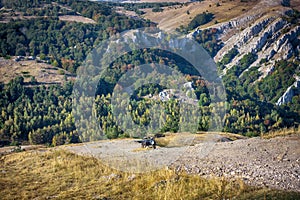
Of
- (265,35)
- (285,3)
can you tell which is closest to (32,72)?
(265,35)

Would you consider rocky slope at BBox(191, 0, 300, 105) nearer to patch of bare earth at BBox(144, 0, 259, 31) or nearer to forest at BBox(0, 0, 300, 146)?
forest at BBox(0, 0, 300, 146)

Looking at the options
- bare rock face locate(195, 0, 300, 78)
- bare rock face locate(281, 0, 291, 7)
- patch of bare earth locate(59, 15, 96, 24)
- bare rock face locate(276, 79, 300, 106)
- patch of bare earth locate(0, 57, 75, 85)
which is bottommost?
bare rock face locate(276, 79, 300, 106)

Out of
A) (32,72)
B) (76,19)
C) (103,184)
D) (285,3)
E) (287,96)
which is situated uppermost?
(285,3)

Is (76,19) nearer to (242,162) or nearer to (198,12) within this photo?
(198,12)

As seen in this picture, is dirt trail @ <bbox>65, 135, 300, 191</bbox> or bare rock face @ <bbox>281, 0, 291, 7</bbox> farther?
bare rock face @ <bbox>281, 0, 291, 7</bbox>

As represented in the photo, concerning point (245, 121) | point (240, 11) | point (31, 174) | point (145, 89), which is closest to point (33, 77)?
point (145, 89)

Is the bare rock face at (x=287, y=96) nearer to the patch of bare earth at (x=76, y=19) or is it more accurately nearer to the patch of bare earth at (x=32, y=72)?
the patch of bare earth at (x=32, y=72)

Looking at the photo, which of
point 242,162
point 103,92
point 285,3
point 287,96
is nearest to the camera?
point 242,162

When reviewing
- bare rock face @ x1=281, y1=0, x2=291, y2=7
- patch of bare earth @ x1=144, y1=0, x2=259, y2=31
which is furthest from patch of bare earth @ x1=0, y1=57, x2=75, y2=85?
bare rock face @ x1=281, y1=0, x2=291, y2=7

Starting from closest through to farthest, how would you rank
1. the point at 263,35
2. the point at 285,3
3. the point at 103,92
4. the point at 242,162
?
1. the point at 242,162
2. the point at 103,92
3. the point at 263,35
4. the point at 285,3
